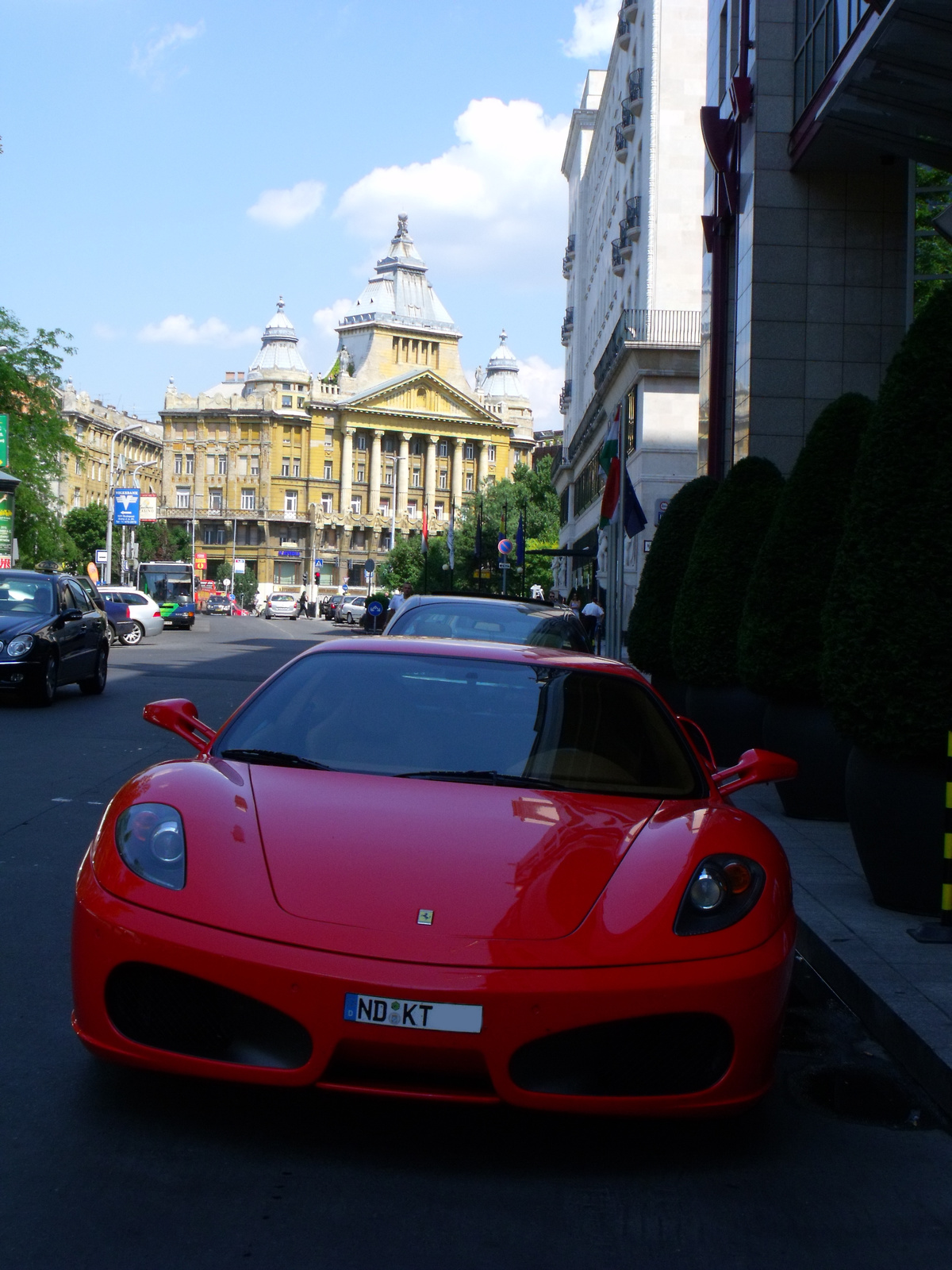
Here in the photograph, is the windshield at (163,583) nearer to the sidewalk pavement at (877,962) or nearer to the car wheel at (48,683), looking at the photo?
the car wheel at (48,683)

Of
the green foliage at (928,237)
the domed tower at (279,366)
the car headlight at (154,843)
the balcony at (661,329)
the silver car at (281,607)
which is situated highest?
the domed tower at (279,366)

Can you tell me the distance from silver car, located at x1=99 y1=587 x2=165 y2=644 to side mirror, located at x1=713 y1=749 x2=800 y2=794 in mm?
38834

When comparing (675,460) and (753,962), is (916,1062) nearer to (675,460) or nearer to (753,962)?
(753,962)

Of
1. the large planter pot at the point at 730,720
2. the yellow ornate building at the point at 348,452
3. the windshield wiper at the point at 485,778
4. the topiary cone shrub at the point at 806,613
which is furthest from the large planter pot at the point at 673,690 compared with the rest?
the yellow ornate building at the point at 348,452

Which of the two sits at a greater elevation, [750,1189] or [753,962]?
[753,962]

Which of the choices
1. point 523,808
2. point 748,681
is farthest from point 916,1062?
point 748,681

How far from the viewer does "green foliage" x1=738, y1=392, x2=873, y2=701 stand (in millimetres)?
9852

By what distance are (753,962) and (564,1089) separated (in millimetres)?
606

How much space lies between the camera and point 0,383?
185 feet

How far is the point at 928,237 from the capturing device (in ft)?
67.2

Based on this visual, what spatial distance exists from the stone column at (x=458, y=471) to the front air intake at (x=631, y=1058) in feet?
458

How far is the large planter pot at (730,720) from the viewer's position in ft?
42.1

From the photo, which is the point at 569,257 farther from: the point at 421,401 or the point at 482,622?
the point at 482,622

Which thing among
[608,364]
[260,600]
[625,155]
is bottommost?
[260,600]
